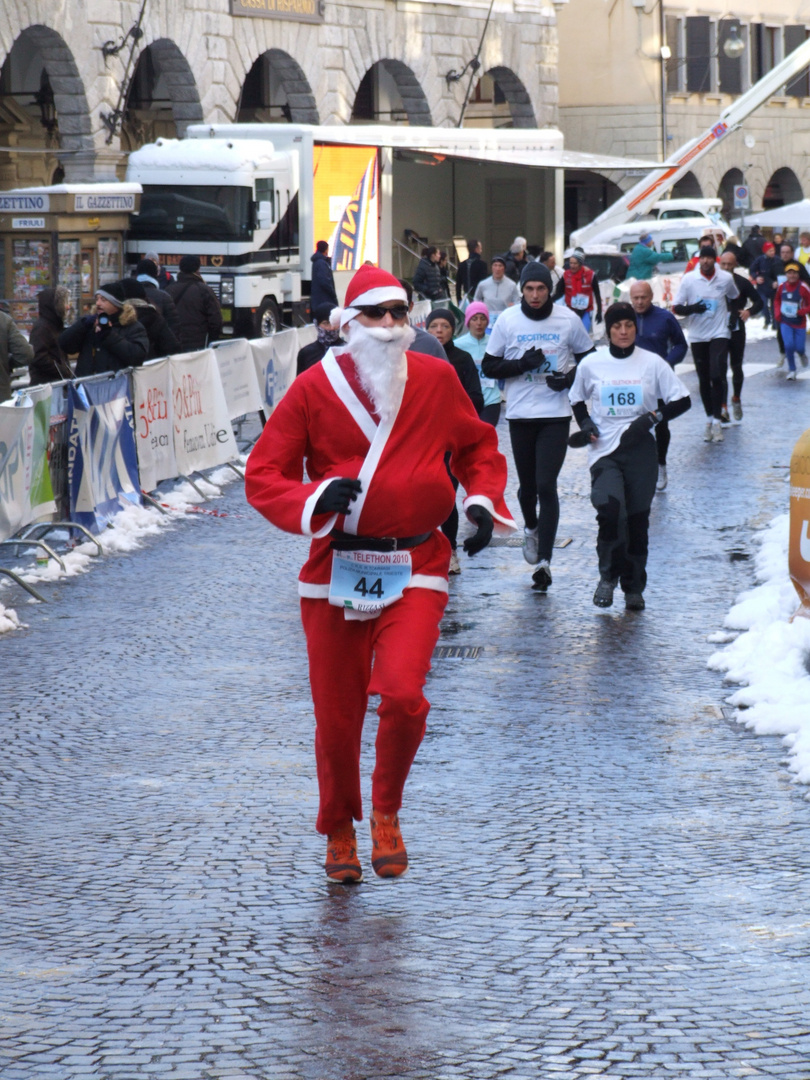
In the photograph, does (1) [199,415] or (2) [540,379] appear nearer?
(2) [540,379]

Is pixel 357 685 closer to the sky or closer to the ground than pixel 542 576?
closer to the sky

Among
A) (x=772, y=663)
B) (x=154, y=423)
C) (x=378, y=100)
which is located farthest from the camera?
(x=378, y=100)

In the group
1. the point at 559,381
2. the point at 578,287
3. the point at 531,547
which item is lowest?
the point at 531,547

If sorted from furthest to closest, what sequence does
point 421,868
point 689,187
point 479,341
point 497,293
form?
1. point 689,187
2. point 497,293
3. point 479,341
4. point 421,868

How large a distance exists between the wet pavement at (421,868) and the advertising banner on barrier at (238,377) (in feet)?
20.4

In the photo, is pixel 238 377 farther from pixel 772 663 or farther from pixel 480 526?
pixel 480 526

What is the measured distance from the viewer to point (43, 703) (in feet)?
25.8

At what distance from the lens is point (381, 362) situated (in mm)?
5215

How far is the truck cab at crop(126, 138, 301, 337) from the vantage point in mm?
25703

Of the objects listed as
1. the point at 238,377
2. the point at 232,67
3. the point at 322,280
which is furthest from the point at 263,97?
the point at 238,377

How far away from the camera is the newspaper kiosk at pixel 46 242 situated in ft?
Result: 74.8

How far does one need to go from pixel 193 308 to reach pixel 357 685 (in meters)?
13.8

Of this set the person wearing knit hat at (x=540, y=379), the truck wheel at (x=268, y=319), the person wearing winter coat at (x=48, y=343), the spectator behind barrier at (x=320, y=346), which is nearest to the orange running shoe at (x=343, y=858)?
the person wearing knit hat at (x=540, y=379)

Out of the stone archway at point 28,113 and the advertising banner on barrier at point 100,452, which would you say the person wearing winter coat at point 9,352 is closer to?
the advertising banner on barrier at point 100,452
